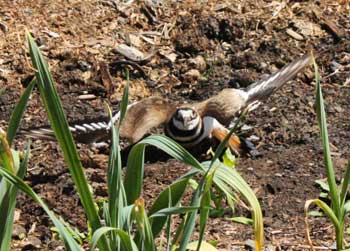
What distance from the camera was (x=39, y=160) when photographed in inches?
181

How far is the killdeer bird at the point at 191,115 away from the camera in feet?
16.4

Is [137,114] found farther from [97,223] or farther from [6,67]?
[97,223]

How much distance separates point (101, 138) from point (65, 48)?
3.11 feet

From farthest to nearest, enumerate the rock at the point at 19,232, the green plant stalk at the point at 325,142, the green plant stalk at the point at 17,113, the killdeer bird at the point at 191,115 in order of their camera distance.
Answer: the killdeer bird at the point at 191,115 → the rock at the point at 19,232 → the green plant stalk at the point at 325,142 → the green plant stalk at the point at 17,113

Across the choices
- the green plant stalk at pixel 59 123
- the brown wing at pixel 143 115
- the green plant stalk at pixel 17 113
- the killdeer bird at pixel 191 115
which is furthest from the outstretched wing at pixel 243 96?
the green plant stalk at pixel 17 113

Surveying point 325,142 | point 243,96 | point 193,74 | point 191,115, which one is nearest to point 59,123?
point 325,142

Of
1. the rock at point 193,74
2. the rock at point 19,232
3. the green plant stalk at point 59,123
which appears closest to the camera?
the green plant stalk at point 59,123

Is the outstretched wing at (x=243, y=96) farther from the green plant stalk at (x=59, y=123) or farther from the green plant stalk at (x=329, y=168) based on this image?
the green plant stalk at (x=59, y=123)

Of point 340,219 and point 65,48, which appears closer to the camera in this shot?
point 340,219

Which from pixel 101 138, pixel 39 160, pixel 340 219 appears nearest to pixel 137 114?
pixel 101 138

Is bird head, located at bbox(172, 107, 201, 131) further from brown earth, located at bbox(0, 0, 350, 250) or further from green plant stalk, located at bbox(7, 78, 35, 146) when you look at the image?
green plant stalk, located at bbox(7, 78, 35, 146)

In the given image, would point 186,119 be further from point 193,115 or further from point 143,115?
point 143,115

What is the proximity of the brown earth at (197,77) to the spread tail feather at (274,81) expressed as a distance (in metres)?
0.09

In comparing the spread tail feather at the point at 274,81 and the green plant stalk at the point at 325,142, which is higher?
the green plant stalk at the point at 325,142
